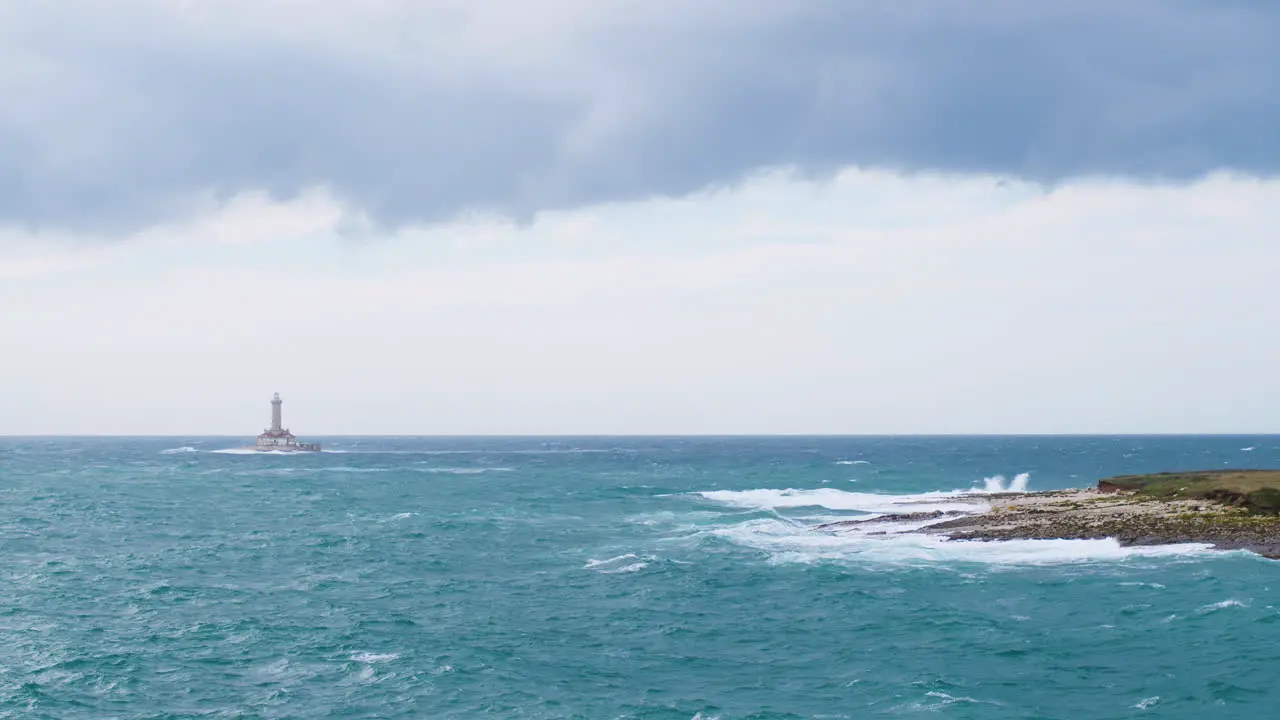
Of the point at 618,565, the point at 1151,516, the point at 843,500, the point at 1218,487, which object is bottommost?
the point at 843,500

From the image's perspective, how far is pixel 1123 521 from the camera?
6181 cm

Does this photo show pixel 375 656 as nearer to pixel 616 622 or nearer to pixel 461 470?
pixel 616 622

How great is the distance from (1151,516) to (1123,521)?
1.95 m

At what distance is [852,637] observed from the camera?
3931 centimetres

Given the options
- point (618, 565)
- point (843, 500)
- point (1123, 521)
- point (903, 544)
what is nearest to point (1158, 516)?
point (1123, 521)

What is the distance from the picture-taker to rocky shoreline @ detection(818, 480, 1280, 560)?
55.2 m

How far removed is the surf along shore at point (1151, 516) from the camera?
5584 cm

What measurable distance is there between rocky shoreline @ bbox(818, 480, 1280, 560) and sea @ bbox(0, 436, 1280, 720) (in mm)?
2224

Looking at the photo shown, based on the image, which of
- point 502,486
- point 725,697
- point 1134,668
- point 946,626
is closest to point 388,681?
point 725,697

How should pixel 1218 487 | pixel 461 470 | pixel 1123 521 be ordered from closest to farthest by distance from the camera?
pixel 1123 521 < pixel 1218 487 < pixel 461 470

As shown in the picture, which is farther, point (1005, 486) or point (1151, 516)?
point (1005, 486)

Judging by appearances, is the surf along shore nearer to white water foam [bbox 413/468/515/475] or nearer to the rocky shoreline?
the rocky shoreline

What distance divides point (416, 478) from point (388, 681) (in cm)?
10668

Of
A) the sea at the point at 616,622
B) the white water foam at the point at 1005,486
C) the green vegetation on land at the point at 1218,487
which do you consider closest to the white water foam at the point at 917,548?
the sea at the point at 616,622
